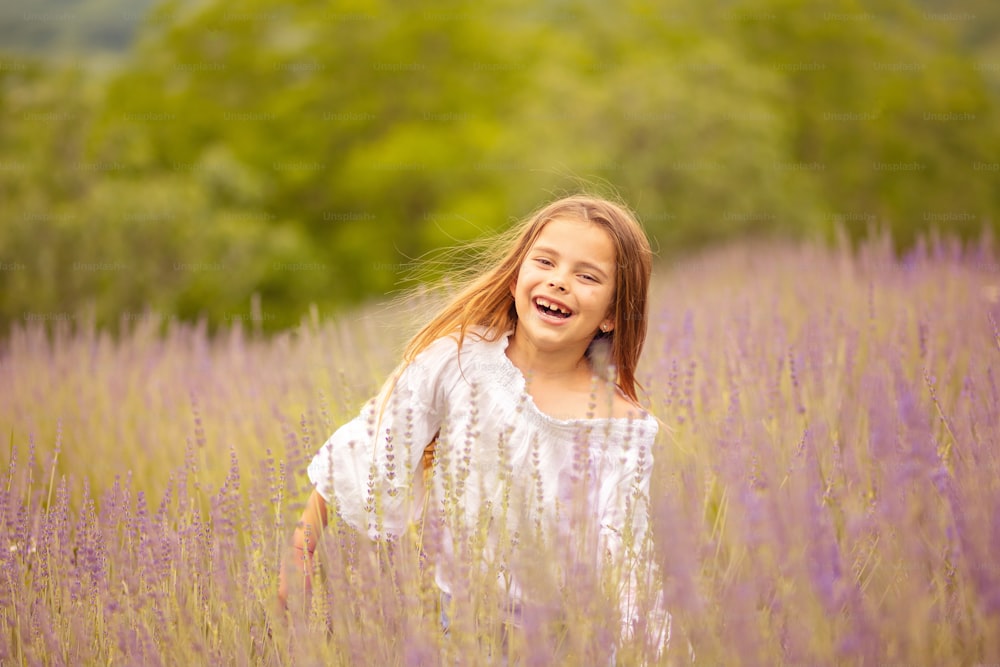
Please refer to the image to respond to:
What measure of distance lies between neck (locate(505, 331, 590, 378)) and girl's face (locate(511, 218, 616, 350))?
7cm

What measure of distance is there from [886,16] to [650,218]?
43.7 feet

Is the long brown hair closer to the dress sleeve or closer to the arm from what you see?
the dress sleeve

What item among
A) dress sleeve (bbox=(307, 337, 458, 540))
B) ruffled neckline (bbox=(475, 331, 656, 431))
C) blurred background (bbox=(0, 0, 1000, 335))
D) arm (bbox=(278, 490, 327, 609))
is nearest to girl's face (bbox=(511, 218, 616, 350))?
ruffled neckline (bbox=(475, 331, 656, 431))

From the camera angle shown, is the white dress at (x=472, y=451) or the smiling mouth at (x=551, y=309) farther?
the smiling mouth at (x=551, y=309)

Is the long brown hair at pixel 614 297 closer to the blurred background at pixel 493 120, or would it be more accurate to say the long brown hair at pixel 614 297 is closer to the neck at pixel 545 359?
the neck at pixel 545 359

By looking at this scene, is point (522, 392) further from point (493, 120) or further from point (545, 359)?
point (493, 120)

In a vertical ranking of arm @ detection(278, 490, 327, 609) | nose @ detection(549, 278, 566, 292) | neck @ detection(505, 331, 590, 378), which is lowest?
arm @ detection(278, 490, 327, 609)

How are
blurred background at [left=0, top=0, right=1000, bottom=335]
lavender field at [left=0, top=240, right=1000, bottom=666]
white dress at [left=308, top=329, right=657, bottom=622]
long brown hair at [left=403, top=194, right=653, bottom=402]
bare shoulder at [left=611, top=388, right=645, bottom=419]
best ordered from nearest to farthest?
lavender field at [left=0, top=240, right=1000, bottom=666]
white dress at [left=308, top=329, right=657, bottom=622]
bare shoulder at [left=611, top=388, right=645, bottom=419]
long brown hair at [left=403, top=194, right=653, bottom=402]
blurred background at [left=0, top=0, right=1000, bottom=335]

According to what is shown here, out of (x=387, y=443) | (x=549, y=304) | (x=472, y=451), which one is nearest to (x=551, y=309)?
(x=549, y=304)

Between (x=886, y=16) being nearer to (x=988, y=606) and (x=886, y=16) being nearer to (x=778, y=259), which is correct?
(x=778, y=259)

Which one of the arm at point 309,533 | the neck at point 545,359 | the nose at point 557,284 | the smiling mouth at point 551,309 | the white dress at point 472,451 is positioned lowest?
the arm at point 309,533

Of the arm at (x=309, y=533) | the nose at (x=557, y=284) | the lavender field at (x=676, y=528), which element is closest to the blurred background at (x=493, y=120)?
the lavender field at (x=676, y=528)

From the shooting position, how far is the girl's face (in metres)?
2.31

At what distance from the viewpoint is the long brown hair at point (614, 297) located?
2408mm
